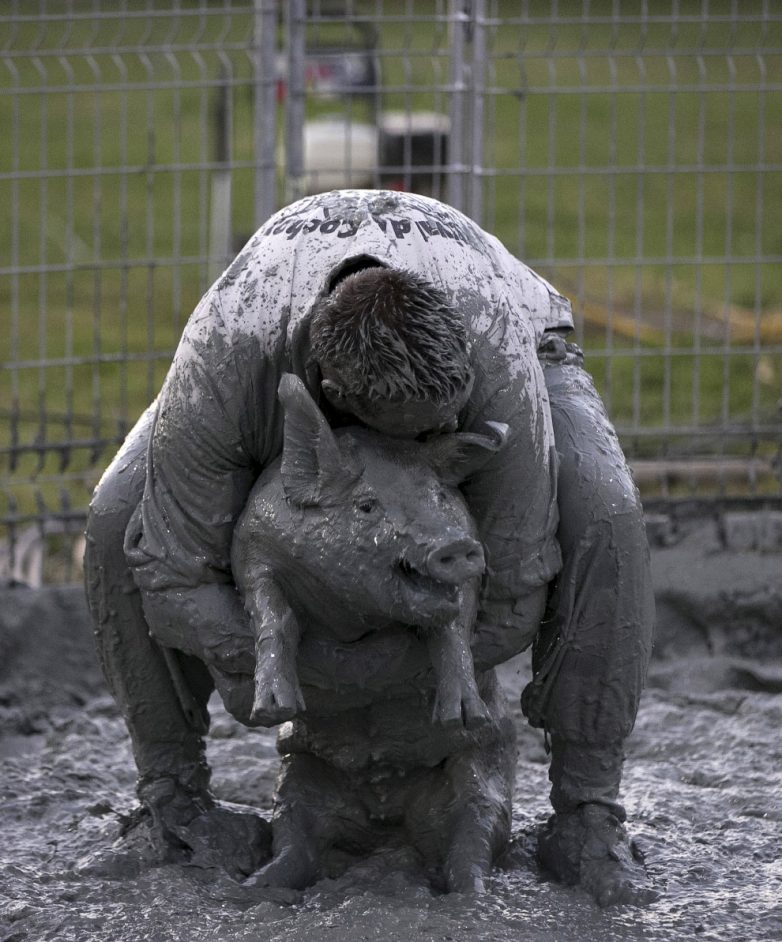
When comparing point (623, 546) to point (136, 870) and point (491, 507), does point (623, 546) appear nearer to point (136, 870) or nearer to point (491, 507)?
point (491, 507)

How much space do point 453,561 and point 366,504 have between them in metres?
0.22

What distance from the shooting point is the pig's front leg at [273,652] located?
3.19m

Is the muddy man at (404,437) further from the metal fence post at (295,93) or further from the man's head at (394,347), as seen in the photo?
the metal fence post at (295,93)

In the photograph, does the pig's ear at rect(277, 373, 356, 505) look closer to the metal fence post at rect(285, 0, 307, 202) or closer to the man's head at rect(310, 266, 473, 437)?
the man's head at rect(310, 266, 473, 437)

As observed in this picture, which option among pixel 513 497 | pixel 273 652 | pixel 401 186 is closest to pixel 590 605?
pixel 513 497

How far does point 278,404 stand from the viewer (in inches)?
135

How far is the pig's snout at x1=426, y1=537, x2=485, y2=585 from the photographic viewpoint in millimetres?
3086

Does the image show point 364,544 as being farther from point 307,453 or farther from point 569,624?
point 569,624

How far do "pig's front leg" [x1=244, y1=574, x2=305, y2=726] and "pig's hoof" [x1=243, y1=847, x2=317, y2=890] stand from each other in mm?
735

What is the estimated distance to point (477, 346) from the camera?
3398mm

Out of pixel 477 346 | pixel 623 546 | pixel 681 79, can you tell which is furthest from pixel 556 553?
pixel 681 79

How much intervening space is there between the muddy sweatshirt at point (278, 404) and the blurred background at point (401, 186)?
267 centimetres

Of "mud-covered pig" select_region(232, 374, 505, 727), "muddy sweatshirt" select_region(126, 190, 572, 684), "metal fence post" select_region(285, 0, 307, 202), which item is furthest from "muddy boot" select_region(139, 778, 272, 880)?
"metal fence post" select_region(285, 0, 307, 202)

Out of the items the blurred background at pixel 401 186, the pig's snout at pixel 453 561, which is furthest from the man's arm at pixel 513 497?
the blurred background at pixel 401 186
